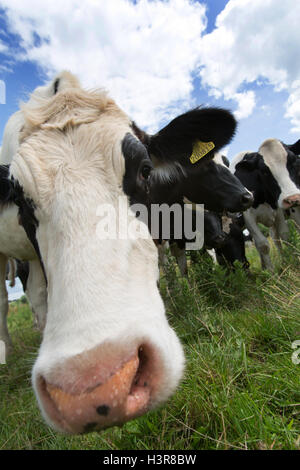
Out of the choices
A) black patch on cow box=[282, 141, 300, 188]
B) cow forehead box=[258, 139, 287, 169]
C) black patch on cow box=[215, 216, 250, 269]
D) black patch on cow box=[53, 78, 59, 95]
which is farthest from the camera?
cow forehead box=[258, 139, 287, 169]

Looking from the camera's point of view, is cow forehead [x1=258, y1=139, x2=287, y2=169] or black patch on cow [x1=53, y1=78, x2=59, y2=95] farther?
cow forehead [x1=258, y1=139, x2=287, y2=169]

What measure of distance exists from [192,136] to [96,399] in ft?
8.73

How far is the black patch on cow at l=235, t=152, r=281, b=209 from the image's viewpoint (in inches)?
230

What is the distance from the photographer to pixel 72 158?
Result: 5.78 feet

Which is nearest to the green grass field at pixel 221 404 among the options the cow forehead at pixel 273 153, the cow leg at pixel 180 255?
the cow leg at pixel 180 255

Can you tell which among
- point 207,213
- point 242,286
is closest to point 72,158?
point 242,286

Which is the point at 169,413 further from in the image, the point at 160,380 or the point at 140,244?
the point at 140,244

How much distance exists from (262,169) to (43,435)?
5426 mm

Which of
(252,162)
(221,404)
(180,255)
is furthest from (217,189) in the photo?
(221,404)

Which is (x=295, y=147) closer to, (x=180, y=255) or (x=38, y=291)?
(x=180, y=255)

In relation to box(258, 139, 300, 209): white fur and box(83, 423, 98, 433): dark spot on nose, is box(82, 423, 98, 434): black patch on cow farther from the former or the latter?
box(258, 139, 300, 209): white fur

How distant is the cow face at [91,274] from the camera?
3.41 ft

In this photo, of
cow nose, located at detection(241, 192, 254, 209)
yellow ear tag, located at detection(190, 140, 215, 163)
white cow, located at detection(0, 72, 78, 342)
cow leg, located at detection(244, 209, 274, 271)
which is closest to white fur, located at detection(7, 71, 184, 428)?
white cow, located at detection(0, 72, 78, 342)

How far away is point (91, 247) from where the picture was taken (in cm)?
135
